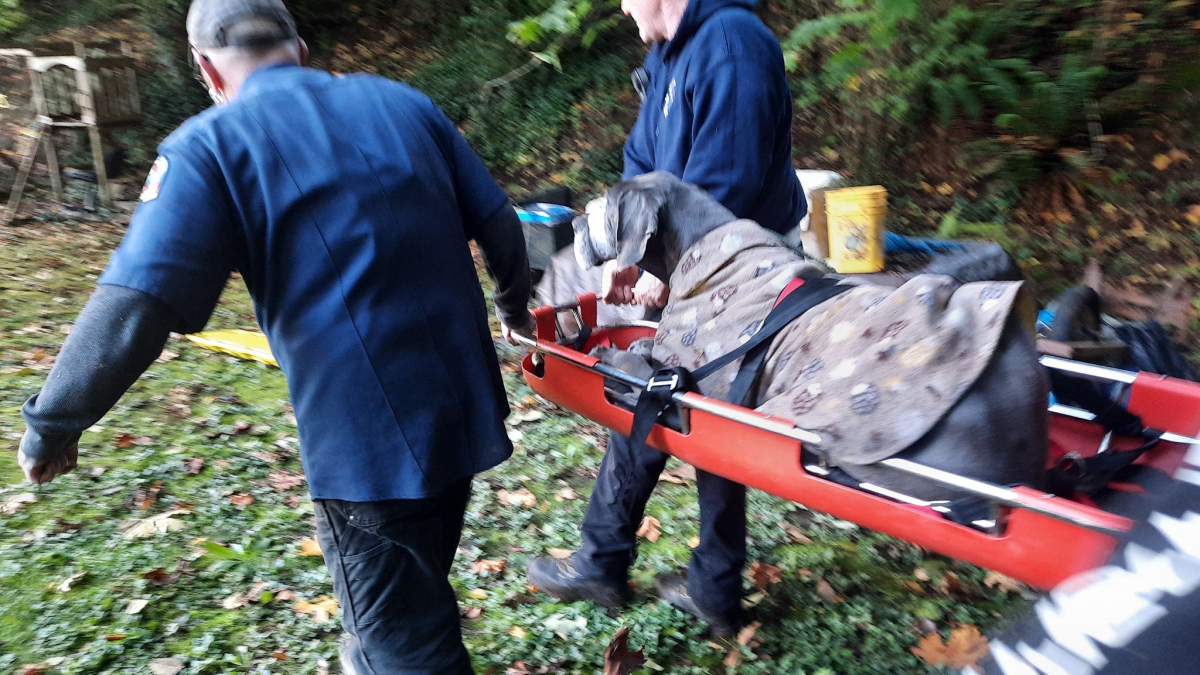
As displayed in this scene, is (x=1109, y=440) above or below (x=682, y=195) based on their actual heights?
below

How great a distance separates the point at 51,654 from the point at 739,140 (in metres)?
3.06

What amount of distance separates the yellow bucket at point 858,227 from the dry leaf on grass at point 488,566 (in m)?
2.68

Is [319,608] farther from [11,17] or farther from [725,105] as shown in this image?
[11,17]

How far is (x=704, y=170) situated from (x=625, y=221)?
0.36 metres

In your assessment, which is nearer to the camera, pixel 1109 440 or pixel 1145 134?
pixel 1109 440

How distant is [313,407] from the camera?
2.13m

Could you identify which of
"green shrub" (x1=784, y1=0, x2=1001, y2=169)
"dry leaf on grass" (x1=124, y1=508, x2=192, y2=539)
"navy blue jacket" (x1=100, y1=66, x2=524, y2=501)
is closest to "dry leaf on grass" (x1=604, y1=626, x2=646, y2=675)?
"navy blue jacket" (x1=100, y1=66, x2=524, y2=501)

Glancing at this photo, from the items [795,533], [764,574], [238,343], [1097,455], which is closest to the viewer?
[1097,455]

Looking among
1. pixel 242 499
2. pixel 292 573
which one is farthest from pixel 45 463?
pixel 242 499

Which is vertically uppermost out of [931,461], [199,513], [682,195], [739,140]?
[739,140]

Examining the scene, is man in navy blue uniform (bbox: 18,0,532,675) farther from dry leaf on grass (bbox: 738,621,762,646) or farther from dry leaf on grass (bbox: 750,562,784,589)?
dry leaf on grass (bbox: 750,562,784,589)

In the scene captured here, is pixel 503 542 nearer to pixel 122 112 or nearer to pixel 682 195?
pixel 682 195

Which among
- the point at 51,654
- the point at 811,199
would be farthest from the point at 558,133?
the point at 51,654

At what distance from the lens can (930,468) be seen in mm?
2176
